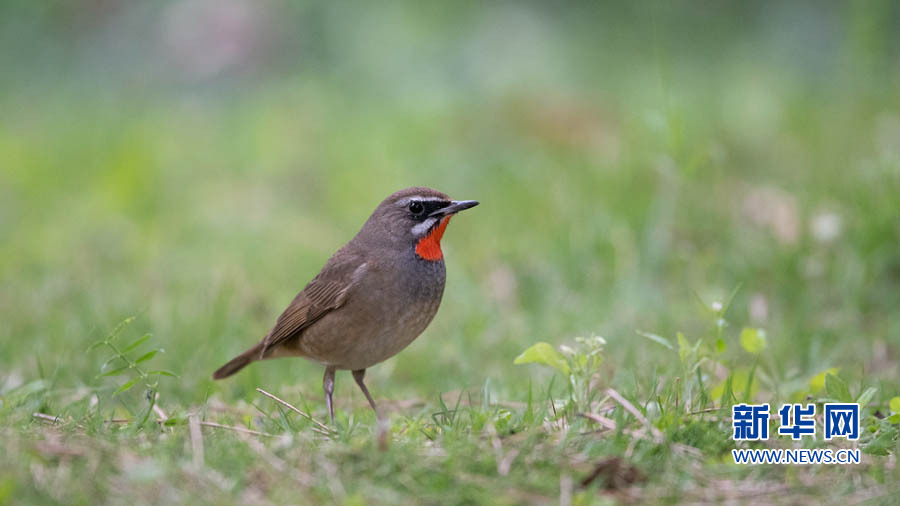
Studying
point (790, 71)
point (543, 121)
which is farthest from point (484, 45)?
point (790, 71)

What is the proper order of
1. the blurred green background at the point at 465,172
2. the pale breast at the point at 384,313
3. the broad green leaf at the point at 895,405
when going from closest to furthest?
the broad green leaf at the point at 895,405
the pale breast at the point at 384,313
the blurred green background at the point at 465,172

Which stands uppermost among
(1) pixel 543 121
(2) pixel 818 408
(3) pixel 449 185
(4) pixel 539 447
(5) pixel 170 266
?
(1) pixel 543 121

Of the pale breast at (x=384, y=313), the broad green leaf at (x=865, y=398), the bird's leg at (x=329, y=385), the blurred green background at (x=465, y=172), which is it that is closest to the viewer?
the broad green leaf at (x=865, y=398)

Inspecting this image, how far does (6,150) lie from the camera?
1186 cm

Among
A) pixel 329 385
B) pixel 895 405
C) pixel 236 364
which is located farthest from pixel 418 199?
pixel 895 405

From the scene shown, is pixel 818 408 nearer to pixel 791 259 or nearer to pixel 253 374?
pixel 791 259

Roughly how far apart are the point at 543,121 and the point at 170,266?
4.77m

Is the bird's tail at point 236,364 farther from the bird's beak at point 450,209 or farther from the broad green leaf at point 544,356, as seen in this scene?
the broad green leaf at point 544,356

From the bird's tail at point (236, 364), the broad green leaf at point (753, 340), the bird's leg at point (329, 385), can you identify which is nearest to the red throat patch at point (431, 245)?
the bird's leg at point (329, 385)

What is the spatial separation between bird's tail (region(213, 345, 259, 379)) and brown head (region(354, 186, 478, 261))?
1085mm

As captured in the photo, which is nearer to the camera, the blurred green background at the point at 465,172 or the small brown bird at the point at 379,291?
the small brown bird at the point at 379,291

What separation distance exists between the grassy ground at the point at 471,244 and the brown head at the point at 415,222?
3.25 feet

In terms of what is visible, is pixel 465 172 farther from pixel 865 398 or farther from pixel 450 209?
pixel 865 398

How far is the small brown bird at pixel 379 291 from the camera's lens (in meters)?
5.75
